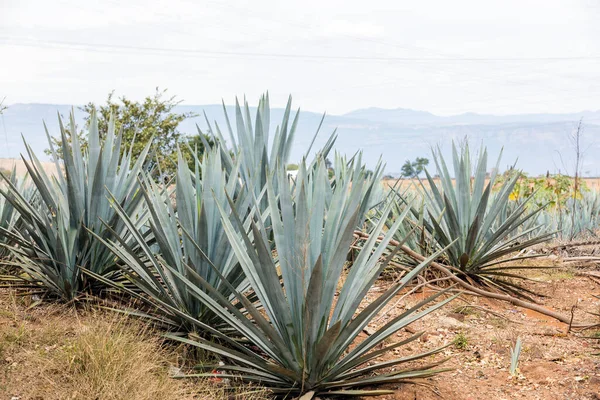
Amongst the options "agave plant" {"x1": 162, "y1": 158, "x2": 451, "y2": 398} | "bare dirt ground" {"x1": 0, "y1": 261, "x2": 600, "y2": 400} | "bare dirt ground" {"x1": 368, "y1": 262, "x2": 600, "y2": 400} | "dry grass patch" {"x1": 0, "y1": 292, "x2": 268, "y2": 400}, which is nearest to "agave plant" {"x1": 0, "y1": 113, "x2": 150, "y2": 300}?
"bare dirt ground" {"x1": 0, "y1": 261, "x2": 600, "y2": 400}

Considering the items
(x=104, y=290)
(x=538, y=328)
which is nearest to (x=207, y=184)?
(x=104, y=290)

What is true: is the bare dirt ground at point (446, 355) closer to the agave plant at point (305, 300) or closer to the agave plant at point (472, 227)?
the agave plant at point (305, 300)

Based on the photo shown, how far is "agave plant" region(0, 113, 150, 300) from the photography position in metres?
4.10

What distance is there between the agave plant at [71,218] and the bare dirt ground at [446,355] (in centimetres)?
25

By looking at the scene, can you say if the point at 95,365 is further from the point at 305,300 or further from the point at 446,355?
the point at 446,355

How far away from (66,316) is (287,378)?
5.56 ft

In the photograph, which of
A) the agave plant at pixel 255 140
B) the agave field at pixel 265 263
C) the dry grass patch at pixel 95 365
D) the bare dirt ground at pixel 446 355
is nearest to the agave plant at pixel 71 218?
the agave field at pixel 265 263

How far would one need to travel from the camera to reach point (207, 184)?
12.1ft

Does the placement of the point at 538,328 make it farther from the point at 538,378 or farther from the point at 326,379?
the point at 326,379

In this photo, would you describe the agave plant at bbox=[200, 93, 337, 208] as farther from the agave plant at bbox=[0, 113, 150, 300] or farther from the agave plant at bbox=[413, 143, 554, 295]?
the agave plant at bbox=[413, 143, 554, 295]

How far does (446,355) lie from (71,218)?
257 centimetres

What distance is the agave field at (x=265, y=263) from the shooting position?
3.01 m

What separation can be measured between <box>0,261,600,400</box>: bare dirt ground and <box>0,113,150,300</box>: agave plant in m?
0.25

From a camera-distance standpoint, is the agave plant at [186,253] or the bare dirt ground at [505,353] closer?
the bare dirt ground at [505,353]
